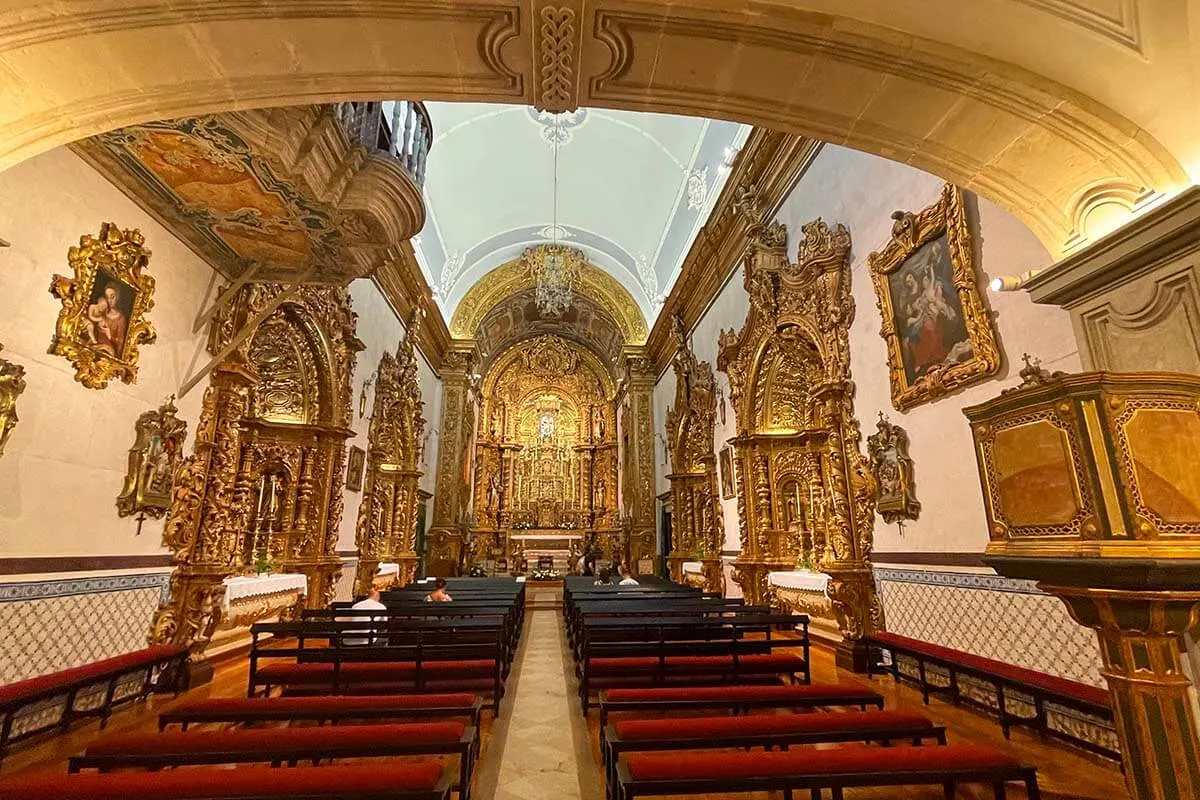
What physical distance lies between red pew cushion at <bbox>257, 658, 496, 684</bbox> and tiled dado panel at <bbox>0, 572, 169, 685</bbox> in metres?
1.53

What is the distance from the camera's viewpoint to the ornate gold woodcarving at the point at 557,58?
2.78m

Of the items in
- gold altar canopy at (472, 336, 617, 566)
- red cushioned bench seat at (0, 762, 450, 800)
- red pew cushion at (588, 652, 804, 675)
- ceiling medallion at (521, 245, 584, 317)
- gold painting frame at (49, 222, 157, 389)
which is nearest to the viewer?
red cushioned bench seat at (0, 762, 450, 800)

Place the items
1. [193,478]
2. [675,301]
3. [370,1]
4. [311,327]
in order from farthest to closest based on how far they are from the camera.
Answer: [675,301], [311,327], [193,478], [370,1]

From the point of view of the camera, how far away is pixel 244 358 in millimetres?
6633

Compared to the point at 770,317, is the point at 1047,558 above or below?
below

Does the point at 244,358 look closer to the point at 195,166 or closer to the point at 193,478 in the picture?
the point at 193,478

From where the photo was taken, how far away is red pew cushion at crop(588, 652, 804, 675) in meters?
4.71

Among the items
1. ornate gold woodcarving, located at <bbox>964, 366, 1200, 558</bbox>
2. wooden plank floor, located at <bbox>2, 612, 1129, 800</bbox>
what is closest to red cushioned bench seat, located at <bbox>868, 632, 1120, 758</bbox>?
wooden plank floor, located at <bbox>2, 612, 1129, 800</bbox>

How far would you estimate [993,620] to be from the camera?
4559mm

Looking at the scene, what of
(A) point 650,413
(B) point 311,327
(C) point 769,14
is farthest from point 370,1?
(A) point 650,413

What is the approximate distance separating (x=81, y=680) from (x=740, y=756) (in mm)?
4861

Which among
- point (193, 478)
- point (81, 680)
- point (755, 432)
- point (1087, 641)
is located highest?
point (755, 432)

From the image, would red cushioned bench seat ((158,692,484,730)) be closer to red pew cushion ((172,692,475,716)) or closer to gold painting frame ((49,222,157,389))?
red pew cushion ((172,692,475,716))

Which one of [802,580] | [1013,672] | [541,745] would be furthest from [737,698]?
[802,580]
